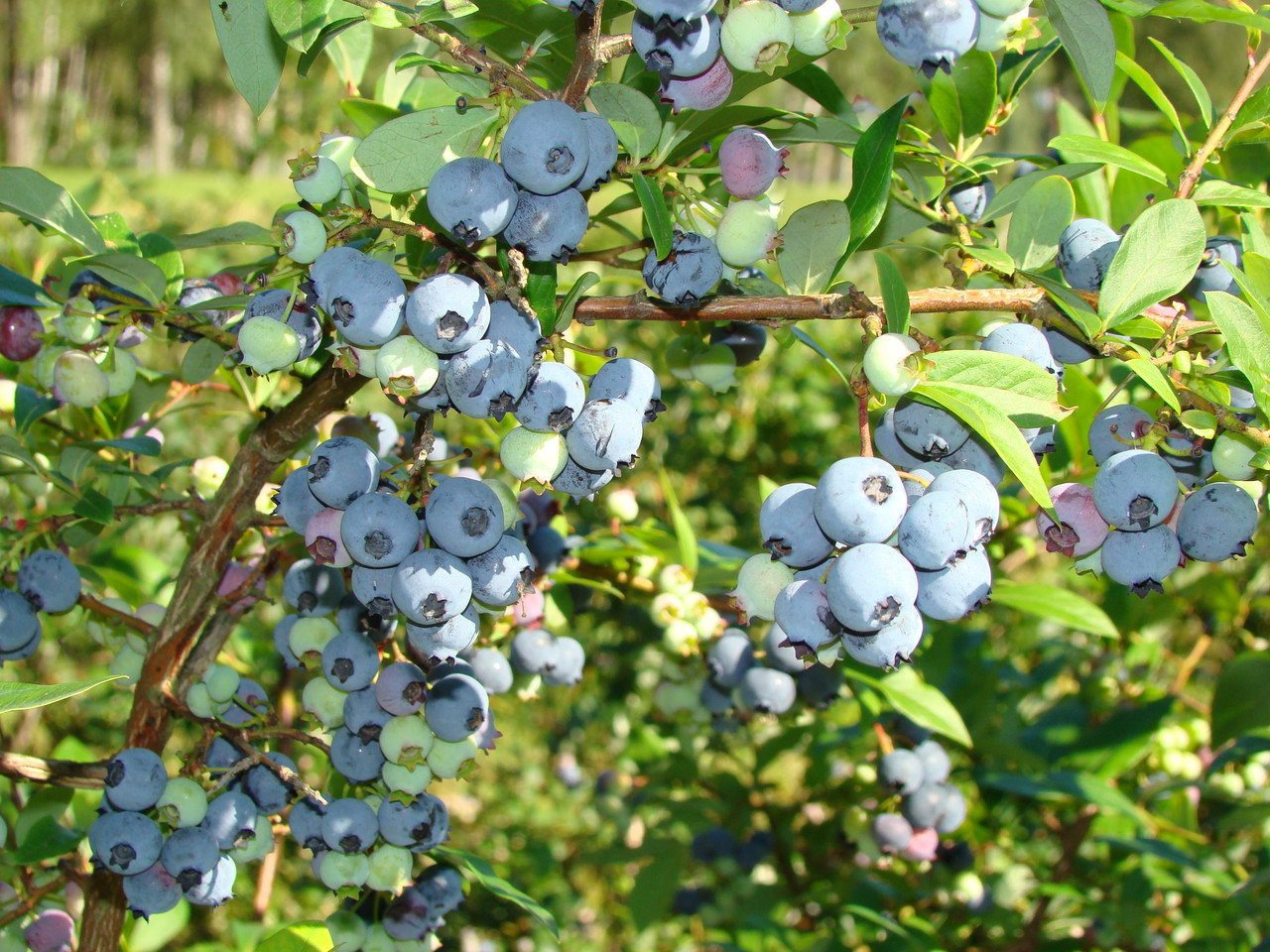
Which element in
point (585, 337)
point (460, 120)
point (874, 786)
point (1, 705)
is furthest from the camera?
point (585, 337)

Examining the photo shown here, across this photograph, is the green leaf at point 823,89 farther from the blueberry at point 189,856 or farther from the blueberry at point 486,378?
the blueberry at point 189,856

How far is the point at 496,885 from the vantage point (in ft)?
4.16

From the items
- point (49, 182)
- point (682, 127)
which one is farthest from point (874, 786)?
point (49, 182)

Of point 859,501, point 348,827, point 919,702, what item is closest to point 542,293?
point 859,501

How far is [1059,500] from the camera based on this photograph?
1.05 m

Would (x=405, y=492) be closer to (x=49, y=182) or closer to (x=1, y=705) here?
(x=1, y=705)

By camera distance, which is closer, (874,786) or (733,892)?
(874,786)

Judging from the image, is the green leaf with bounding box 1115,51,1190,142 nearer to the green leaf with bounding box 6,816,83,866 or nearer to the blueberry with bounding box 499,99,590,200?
the blueberry with bounding box 499,99,590,200

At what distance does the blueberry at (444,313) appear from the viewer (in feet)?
2.80

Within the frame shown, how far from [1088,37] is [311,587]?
1061 mm

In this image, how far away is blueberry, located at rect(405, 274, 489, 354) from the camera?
85cm

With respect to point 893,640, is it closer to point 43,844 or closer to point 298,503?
point 298,503

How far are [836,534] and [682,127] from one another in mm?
533

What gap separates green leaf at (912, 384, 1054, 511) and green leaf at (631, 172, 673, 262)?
28 centimetres
